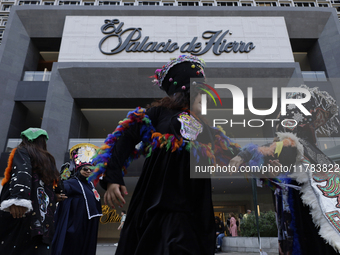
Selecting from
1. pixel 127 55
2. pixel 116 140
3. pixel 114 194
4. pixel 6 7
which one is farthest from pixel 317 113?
pixel 6 7

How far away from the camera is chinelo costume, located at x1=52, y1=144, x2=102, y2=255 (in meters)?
3.44

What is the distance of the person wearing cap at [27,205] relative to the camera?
7.28ft

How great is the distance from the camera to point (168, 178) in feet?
4.97

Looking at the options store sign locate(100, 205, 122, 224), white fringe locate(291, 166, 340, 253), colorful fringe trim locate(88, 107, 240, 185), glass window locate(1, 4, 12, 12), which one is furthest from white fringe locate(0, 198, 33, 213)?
glass window locate(1, 4, 12, 12)

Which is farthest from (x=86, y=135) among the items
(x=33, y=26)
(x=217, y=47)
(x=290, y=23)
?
(x=290, y=23)

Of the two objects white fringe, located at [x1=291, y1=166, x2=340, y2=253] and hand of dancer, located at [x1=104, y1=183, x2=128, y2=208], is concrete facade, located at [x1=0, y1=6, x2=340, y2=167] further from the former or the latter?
hand of dancer, located at [x1=104, y1=183, x2=128, y2=208]

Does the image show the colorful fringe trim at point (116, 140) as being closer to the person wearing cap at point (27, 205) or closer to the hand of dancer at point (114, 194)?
the hand of dancer at point (114, 194)

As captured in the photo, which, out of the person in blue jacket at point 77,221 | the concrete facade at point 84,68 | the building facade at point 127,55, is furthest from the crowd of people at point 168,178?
the concrete facade at point 84,68

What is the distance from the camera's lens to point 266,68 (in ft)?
46.4

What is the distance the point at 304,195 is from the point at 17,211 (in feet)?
7.84

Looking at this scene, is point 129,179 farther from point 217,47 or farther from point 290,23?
point 290,23

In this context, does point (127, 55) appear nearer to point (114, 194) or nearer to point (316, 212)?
point (316, 212)

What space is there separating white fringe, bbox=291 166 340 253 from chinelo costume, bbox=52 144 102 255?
9.36 feet

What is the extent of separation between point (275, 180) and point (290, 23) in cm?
1739
